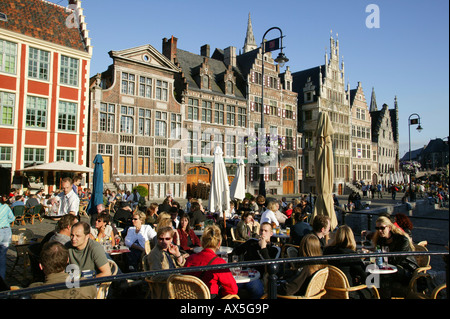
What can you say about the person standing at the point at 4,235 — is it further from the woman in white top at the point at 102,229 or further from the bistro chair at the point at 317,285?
the bistro chair at the point at 317,285

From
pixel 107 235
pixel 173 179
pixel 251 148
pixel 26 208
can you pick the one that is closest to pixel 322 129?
pixel 107 235

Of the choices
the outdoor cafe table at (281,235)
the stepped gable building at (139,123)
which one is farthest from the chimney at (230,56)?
the outdoor cafe table at (281,235)

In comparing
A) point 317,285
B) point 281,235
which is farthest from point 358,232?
point 317,285

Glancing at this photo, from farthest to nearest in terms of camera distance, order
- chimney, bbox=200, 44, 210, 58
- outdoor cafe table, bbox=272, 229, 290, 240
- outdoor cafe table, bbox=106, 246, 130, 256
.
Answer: chimney, bbox=200, 44, 210, 58, outdoor cafe table, bbox=272, 229, 290, 240, outdoor cafe table, bbox=106, 246, 130, 256

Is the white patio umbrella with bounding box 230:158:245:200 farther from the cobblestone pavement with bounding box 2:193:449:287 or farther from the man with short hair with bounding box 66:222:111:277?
the man with short hair with bounding box 66:222:111:277

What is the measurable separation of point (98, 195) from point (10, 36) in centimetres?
1387

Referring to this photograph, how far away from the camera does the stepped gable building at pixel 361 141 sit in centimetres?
4459

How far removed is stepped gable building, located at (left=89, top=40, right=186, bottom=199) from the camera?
2294cm

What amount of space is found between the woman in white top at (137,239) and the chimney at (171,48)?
24205 mm

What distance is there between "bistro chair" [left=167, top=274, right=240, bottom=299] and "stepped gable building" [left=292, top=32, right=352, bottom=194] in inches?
1386

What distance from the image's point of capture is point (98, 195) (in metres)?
10.7

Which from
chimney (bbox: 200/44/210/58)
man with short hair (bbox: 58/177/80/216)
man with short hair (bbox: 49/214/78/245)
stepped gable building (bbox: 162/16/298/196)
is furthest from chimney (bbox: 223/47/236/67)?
man with short hair (bbox: 49/214/78/245)

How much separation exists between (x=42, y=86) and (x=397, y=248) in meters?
21.0
